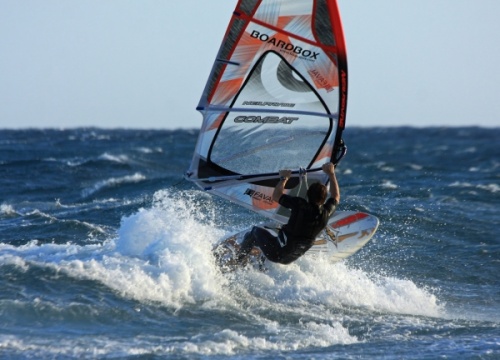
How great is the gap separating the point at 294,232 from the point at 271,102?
1.36 m

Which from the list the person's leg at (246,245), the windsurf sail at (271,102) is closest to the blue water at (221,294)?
the person's leg at (246,245)

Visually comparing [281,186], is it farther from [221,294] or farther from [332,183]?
[221,294]

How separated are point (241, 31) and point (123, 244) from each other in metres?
2.32

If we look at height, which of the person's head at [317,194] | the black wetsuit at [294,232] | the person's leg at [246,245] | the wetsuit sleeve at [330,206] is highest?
the person's head at [317,194]

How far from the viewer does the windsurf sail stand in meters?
7.89

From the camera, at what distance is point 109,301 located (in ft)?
24.0

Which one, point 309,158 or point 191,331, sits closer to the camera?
point 191,331

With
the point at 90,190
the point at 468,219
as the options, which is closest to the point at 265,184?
the point at 468,219

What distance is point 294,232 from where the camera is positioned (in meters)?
7.66

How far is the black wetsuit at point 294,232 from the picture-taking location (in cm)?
754

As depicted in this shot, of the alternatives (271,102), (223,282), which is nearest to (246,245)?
(223,282)

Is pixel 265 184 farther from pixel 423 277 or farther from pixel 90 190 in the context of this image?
pixel 90 190

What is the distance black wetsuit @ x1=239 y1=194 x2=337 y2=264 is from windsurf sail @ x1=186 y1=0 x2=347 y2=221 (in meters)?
0.65

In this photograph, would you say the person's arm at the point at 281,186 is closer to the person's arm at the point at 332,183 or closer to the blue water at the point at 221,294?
→ the person's arm at the point at 332,183
